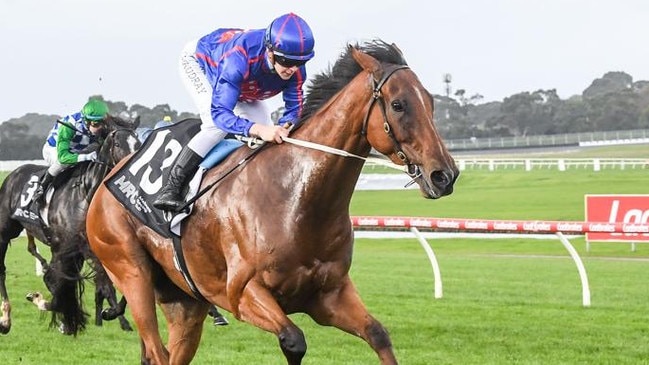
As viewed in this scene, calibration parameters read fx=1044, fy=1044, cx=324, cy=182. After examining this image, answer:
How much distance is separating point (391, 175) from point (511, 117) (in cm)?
5306

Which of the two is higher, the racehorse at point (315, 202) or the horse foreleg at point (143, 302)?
the racehorse at point (315, 202)

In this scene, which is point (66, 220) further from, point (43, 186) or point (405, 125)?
point (405, 125)

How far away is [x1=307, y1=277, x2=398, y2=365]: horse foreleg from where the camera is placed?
14.1 ft

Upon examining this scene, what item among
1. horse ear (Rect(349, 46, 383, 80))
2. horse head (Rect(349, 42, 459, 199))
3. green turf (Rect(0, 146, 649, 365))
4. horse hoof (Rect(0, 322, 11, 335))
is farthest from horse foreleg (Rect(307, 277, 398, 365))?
horse hoof (Rect(0, 322, 11, 335))

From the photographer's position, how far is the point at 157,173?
529cm

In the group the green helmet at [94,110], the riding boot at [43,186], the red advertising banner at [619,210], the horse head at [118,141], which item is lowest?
the red advertising banner at [619,210]

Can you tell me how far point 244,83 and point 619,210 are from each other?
13.3 metres

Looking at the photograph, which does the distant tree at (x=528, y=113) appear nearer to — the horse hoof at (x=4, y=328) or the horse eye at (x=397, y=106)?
the horse hoof at (x=4, y=328)

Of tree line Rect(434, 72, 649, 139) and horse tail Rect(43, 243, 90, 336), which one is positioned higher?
horse tail Rect(43, 243, 90, 336)

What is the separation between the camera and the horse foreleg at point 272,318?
4180mm

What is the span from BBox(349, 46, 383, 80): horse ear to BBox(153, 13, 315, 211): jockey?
0.94 feet

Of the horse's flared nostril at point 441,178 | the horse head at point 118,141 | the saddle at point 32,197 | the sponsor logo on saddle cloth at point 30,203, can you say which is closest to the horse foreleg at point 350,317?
the horse's flared nostril at point 441,178

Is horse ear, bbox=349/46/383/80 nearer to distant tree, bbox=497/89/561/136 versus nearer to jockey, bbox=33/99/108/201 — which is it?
jockey, bbox=33/99/108/201

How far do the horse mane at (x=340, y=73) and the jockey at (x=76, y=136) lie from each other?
4244 mm
